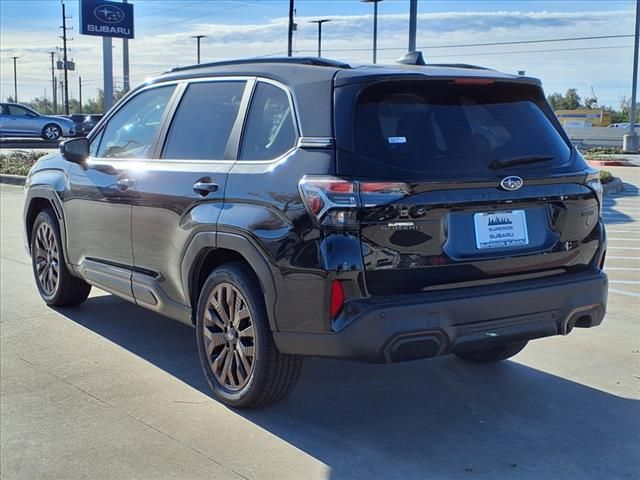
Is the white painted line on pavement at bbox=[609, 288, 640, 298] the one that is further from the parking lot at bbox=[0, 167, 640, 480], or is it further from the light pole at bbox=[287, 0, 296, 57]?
the light pole at bbox=[287, 0, 296, 57]

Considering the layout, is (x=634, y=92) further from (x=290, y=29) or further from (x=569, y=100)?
(x=569, y=100)

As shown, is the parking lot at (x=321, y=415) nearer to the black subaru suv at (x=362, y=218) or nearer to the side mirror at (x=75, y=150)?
the black subaru suv at (x=362, y=218)

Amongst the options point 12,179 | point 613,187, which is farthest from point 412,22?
point 12,179

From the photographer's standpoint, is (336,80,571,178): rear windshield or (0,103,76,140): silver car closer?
(336,80,571,178): rear windshield

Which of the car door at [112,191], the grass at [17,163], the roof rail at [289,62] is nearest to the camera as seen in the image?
the roof rail at [289,62]

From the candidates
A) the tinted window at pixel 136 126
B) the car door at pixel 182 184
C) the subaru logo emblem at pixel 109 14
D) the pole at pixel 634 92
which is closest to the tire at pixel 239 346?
the car door at pixel 182 184

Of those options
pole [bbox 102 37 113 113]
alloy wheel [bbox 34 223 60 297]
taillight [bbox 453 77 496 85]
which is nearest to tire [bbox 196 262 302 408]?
taillight [bbox 453 77 496 85]

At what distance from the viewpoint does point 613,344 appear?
18.1 feet

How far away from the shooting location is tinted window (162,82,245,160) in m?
4.48

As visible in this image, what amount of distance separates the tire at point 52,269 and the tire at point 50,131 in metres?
28.2

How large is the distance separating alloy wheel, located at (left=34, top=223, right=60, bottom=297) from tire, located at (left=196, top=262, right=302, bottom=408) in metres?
2.33

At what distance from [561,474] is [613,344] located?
2238mm

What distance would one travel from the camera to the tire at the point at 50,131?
33000mm

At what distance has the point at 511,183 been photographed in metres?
3.83
